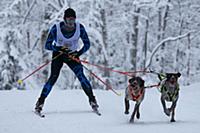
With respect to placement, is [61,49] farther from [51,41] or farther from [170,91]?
[170,91]

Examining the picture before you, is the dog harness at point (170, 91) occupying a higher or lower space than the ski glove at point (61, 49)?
lower

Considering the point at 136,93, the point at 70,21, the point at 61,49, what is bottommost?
the point at 136,93

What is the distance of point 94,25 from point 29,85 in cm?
415

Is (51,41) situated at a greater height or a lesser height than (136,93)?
greater

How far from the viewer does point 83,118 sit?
23.4 ft

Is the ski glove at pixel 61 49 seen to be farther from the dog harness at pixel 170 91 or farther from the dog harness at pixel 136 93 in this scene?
the dog harness at pixel 170 91

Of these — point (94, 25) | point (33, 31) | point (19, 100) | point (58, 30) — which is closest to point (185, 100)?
point (19, 100)

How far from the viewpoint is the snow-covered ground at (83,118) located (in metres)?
6.24

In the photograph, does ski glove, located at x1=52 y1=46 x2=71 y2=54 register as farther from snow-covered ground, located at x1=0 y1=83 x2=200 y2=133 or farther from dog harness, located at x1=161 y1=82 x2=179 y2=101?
dog harness, located at x1=161 y1=82 x2=179 y2=101

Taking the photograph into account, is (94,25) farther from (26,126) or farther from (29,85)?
(26,126)

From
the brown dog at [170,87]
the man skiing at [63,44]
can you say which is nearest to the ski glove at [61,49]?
the man skiing at [63,44]

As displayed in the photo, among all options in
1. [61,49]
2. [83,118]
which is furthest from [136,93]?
[61,49]

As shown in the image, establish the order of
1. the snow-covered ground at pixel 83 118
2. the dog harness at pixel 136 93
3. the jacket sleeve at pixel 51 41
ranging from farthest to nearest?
the jacket sleeve at pixel 51 41, the dog harness at pixel 136 93, the snow-covered ground at pixel 83 118

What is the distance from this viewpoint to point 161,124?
6.79 metres
